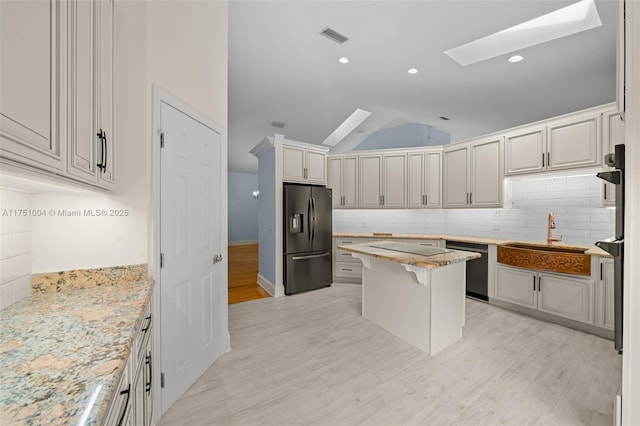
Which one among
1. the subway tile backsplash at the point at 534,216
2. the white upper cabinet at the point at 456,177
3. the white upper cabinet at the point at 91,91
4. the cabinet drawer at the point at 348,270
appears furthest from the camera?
the cabinet drawer at the point at 348,270

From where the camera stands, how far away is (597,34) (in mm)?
2635

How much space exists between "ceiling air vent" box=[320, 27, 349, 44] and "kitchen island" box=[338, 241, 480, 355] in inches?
95.6

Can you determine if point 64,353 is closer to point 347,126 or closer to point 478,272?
point 478,272

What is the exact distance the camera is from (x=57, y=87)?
0.85 meters

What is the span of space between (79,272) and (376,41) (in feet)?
11.3

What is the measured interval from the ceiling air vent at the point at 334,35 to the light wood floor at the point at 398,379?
3.31m

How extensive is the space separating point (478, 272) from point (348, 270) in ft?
6.65

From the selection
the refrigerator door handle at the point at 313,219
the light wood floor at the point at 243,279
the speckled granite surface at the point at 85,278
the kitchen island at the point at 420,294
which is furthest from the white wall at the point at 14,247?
the refrigerator door handle at the point at 313,219

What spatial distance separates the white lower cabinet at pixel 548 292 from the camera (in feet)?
9.20

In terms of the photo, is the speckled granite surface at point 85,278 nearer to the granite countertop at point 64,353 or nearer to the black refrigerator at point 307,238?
→ the granite countertop at point 64,353

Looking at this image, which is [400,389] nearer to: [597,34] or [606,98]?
[597,34]

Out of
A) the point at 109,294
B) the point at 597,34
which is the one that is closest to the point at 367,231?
the point at 597,34

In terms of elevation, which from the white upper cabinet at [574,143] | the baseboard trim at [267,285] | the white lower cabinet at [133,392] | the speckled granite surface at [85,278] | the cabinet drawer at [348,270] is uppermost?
the white upper cabinet at [574,143]

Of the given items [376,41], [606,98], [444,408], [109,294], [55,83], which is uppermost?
[376,41]
